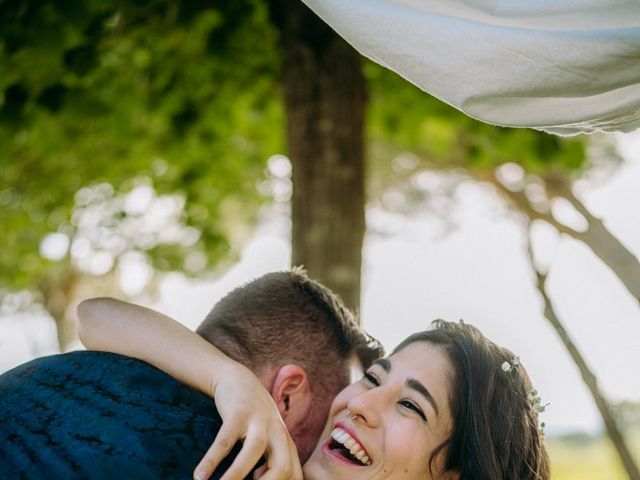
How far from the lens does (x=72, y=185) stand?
919 centimetres

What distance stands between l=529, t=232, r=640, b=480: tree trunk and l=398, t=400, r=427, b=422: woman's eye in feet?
2.95

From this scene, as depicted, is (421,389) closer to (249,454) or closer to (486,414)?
(486,414)

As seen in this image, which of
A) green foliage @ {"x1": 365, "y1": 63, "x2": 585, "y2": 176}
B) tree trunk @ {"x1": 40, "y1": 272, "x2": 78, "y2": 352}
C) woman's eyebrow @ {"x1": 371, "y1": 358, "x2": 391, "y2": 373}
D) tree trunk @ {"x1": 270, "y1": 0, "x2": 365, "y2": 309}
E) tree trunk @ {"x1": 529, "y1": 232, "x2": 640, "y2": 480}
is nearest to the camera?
woman's eyebrow @ {"x1": 371, "y1": 358, "x2": 391, "y2": 373}

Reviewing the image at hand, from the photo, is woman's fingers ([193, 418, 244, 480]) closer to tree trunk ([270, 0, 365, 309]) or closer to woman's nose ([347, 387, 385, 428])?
woman's nose ([347, 387, 385, 428])

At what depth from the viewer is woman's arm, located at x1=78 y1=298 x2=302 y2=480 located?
225 centimetres

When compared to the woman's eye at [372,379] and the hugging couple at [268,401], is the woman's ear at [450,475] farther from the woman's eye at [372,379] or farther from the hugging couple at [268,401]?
the woman's eye at [372,379]

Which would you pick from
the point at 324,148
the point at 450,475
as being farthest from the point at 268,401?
the point at 324,148

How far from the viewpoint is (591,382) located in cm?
355

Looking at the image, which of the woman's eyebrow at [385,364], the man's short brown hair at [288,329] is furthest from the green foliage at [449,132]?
the woman's eyebrow at [385,364]

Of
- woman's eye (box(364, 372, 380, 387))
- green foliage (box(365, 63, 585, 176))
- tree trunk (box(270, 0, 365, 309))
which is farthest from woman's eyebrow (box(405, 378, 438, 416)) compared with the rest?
green foliage (box(365, 63, 585, 176))

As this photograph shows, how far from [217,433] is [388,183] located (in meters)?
14.1

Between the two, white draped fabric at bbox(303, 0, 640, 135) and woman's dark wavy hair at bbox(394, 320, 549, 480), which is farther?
woman's dark wavy hair at bbox(394, 320, 549, 480)

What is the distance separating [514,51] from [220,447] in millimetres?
1186

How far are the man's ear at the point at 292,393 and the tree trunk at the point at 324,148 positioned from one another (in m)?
2.66
